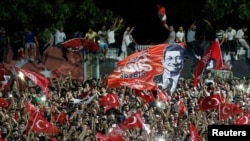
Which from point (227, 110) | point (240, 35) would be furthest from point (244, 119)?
point (240, 35)

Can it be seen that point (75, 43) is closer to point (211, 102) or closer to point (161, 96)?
point (161, 96)

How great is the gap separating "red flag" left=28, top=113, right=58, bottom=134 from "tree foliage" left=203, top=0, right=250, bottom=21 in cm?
1265

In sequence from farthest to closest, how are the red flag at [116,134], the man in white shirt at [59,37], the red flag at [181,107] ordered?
the man in white shirt at [59,37], the red flag at [181,107], the red flag at [116,134]

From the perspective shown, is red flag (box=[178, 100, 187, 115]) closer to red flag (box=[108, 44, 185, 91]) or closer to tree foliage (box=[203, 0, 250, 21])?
red flag (box=[108, 44, 185, 91])

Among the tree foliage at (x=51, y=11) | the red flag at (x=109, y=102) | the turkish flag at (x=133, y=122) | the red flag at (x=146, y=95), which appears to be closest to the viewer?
the turkish flag at (x=133, y=122)

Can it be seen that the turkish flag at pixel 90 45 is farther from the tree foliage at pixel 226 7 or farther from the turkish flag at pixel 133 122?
the turkish flag at pixel 133 122

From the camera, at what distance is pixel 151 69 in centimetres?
2155

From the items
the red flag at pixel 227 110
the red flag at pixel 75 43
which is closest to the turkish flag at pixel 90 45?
the red flag at pixel 75 43

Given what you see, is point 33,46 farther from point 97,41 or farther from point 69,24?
point 69,24

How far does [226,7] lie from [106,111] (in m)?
10.6

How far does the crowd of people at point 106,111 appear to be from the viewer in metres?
20.5

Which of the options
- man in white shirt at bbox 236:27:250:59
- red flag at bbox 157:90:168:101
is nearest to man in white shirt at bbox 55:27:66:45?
man in white shirt at bbox 236:27:250:59

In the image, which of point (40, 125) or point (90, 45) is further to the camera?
point (90, 45)

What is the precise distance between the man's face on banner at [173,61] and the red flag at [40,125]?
3.01m
